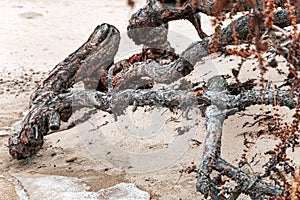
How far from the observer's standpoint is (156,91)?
2.63 meters

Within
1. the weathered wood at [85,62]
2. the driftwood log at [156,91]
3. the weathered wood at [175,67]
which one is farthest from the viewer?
the weathered wood at [85,62]

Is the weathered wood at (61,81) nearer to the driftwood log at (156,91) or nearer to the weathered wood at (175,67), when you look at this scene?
the driftwood log at (156,91)

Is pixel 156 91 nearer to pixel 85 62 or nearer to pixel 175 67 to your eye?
pixel 175 67

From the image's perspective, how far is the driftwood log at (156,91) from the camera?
6.55 ft

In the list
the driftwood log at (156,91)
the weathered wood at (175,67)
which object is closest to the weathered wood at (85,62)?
the driftwood log at (156,91)

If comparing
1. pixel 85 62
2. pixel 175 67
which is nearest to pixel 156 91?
pixel 175 67

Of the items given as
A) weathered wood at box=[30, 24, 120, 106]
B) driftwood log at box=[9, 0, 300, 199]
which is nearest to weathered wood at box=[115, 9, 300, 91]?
driftwood log at box=[9, 0, 300, 199]

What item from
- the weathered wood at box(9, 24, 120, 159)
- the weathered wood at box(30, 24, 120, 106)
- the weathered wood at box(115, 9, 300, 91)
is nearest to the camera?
the weathered wood at box(9, 24, 120, 159)

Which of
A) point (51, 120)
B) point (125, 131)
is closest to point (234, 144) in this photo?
point (125, 131)

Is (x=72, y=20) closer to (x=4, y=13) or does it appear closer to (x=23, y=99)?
(x=4, y=13)

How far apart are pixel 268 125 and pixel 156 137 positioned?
79 centimetres

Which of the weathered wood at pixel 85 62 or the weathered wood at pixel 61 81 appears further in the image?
the weathered wood at pixel 85 62

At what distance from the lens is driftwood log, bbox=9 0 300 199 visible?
78.6 inches

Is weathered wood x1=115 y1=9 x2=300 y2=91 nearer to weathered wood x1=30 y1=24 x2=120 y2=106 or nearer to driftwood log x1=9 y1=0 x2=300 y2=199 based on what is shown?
driftwood log x1=9 y1=0 x2=300 y2=199
